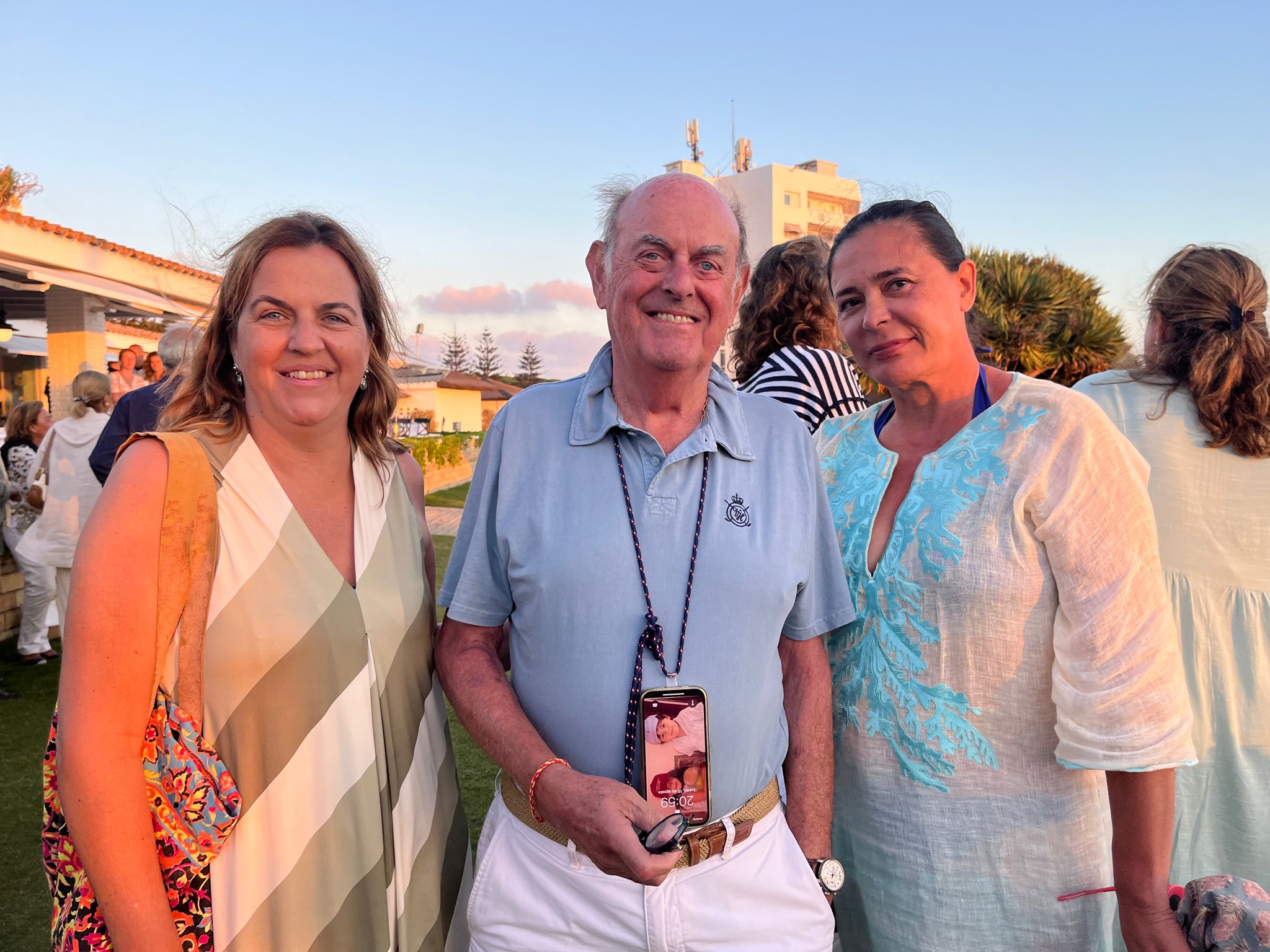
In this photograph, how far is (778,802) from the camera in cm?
202

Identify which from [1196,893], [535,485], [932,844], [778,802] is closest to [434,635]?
[535,485]

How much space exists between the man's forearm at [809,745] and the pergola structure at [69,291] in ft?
16.7

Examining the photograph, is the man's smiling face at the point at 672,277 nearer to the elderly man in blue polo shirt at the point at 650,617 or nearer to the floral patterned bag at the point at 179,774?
the elderly man in blue polo shirt at the point at 650,617

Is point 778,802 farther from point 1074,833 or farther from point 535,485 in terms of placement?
point 535,485

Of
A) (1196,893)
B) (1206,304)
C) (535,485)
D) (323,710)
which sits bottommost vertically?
(1196,893)

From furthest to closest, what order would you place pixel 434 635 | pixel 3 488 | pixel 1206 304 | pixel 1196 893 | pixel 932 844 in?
pixel 3 488
pixel 1206 304
pixel 434 635
pixel 932 844
pixel 1196 893

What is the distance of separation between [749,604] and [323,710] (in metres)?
0.99

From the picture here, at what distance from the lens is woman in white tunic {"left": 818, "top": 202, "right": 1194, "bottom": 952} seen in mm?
1888

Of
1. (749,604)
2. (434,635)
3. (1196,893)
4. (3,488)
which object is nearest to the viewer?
(1196,893)

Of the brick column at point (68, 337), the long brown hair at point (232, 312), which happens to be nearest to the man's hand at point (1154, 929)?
the long brown hair at point (232, 312)

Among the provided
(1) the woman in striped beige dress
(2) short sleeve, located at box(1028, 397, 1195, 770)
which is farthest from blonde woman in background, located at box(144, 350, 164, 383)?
(2) short sleeve, located at box(1028, 397, 1195, 770)

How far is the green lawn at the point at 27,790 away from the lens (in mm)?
3662

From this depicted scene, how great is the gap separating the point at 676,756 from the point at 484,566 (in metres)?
0.64

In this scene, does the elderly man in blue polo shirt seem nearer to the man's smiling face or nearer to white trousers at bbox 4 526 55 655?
the man's smiling face
